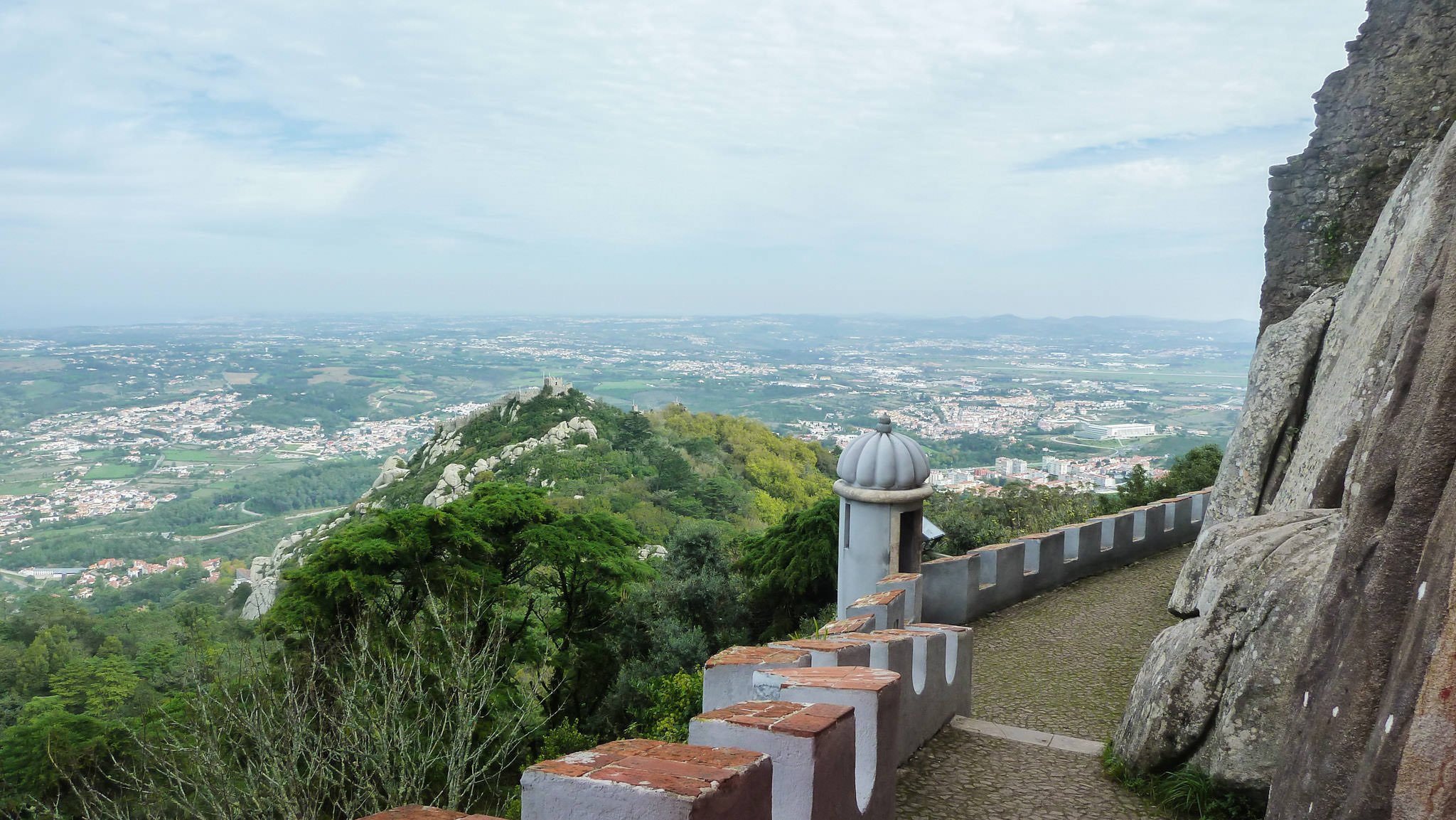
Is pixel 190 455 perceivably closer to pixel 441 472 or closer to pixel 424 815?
pixel 441 472

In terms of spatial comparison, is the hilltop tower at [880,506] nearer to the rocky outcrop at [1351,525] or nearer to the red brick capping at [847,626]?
the red brick capping at [847,626]

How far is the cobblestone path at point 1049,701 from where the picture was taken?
4.66 m

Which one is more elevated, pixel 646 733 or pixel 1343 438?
pixel 1343 438

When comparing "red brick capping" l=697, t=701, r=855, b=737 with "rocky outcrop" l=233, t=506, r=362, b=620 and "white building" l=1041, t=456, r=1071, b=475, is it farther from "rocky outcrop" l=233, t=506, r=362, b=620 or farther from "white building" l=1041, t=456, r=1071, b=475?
"rocky outcrop" l=233, t=506, r=362, b=620

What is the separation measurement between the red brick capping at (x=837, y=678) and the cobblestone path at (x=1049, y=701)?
141cm

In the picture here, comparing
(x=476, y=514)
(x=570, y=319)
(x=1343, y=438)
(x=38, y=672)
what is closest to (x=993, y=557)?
(x=1343, y=438)

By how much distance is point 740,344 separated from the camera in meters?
88.5

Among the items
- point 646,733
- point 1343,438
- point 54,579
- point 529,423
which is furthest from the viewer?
point 529,423

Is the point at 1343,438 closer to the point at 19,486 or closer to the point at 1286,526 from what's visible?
the point at 1286,526

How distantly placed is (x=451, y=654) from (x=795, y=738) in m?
7.55

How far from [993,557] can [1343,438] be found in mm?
3570

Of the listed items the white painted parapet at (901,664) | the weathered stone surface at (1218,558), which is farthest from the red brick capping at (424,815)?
the weathered stone surface at (1218,558)

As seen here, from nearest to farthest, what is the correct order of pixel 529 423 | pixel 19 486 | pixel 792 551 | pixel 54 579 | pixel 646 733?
pixel 646 733, pixel 792 551, pixel 54 579, pixel 529 423, pixel 19 486

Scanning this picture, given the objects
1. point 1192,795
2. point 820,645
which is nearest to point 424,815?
point 820,645
